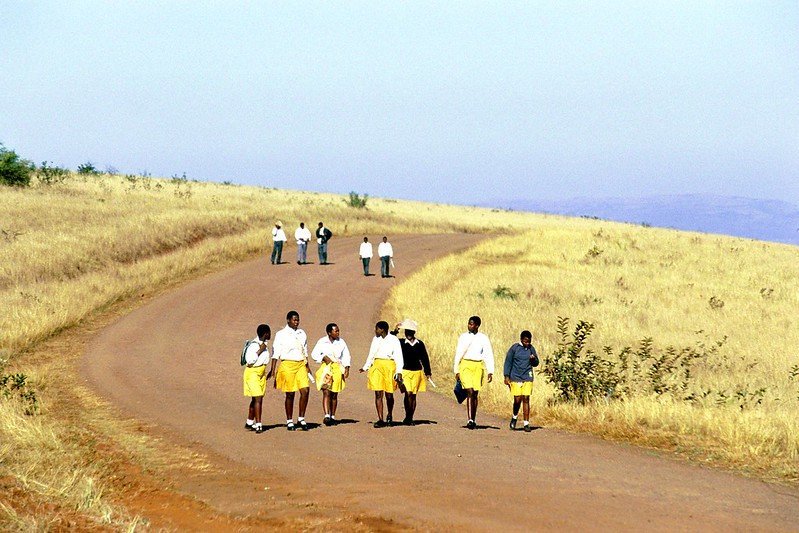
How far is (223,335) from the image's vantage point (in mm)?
23375

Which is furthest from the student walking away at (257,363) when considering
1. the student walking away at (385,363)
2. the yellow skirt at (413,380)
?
the yellow skirt at (413,380)

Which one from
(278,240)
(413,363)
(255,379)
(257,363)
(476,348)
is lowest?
(255,379)

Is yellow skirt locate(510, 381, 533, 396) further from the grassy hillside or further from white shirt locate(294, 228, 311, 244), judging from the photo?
white shirt locate(294, 228, 311, 244)

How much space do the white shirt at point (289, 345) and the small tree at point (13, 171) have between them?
42786 millimetres

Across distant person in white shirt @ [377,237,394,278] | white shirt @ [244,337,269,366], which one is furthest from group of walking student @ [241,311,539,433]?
distant person in white shirt @ [377,237,394,278]

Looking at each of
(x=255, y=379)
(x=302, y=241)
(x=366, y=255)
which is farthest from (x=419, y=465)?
(x=302, y=241)

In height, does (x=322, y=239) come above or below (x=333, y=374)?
above

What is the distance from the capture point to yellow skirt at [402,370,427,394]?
14023mm

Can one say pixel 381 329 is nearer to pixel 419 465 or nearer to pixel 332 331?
pixel 332 331

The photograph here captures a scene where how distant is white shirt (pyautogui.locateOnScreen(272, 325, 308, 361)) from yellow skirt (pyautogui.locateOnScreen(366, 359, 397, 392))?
1259 millimetres

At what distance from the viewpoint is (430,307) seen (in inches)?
1067

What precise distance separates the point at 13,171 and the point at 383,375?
44.2m

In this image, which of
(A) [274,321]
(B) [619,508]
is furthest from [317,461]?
(A) [274,321]

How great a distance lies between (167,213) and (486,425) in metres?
31.9
